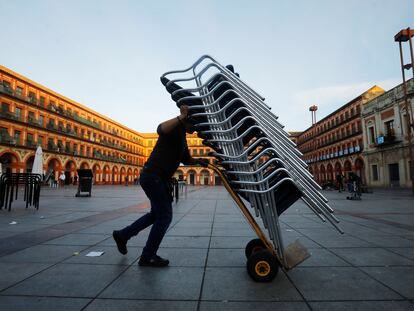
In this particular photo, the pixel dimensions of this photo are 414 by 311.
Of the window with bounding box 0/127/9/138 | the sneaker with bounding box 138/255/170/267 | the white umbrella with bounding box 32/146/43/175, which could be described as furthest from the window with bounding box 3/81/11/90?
the sneaker with bounding box 138/255/170/267

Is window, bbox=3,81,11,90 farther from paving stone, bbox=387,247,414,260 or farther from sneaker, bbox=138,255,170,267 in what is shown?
paving stone, bbox=387,247,414,260

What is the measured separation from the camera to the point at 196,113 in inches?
105

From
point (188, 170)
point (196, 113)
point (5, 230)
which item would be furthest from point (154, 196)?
point (188, 170)

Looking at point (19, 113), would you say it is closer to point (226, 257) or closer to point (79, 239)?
point (79, 239)

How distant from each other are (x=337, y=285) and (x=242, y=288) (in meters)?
0.84

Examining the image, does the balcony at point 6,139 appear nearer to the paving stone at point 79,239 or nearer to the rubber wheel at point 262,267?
the paving stone at point 79,239

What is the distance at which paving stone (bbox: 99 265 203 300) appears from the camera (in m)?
2.13

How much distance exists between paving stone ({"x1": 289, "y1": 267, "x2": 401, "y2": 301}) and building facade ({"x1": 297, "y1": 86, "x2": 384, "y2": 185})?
2874cm

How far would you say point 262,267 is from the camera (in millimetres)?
2486

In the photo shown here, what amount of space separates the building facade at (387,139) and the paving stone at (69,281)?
97.2ft

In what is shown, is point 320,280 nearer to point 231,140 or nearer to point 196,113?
point 231,140

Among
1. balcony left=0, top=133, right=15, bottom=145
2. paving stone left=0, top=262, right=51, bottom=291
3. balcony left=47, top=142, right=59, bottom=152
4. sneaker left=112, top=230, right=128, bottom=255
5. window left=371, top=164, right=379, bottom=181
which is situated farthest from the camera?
balcony left=47, top=142, right=59, bottom=152

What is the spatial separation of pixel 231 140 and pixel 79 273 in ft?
6.44

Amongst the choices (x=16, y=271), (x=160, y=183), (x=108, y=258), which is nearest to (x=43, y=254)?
(x=16, y=271)
